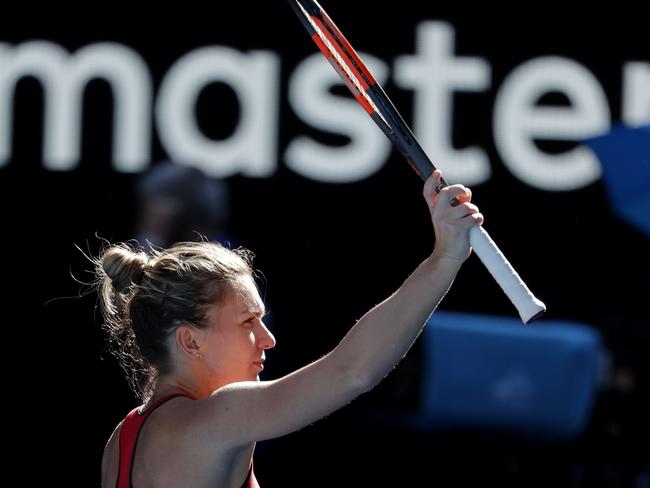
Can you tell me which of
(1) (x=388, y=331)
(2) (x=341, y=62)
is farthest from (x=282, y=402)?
(2) (x=341, y=62)

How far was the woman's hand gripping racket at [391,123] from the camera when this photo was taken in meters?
2.26

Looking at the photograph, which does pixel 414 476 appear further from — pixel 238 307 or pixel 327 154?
pixel 238 307

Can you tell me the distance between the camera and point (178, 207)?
16.6 ft

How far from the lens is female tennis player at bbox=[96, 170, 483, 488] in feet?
7.17

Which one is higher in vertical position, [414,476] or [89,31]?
[89,31]

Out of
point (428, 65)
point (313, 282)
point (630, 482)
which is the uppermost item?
point (428, 65)

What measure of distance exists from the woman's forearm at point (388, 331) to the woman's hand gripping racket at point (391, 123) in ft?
0.40

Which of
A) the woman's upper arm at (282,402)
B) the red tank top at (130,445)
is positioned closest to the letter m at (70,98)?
the red tank top at (130,445)

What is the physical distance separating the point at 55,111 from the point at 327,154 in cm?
118

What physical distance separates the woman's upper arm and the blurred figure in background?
8.53 feet

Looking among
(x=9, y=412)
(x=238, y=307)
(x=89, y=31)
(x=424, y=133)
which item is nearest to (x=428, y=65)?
(x=424, y=133)

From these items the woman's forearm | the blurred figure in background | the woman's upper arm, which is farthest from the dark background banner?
the woman's forearm

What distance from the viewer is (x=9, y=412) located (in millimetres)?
5742

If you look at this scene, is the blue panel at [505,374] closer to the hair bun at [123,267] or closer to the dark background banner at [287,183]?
the dark background banner at [287,183]
